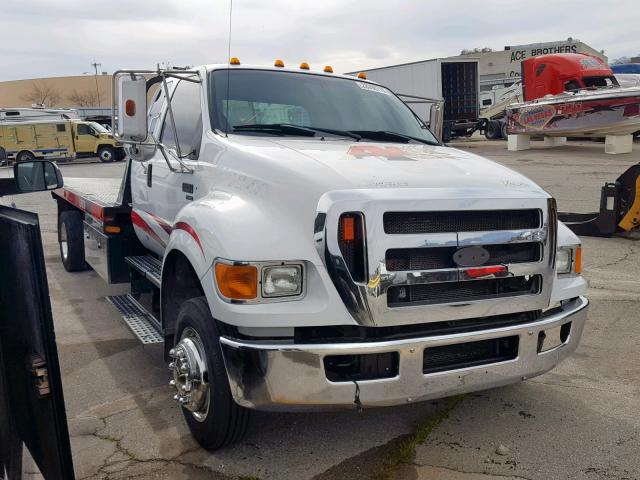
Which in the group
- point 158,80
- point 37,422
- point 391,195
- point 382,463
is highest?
point 158,80

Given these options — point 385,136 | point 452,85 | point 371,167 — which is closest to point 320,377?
point 371,167

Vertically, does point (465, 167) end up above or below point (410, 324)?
above

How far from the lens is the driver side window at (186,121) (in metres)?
4.22

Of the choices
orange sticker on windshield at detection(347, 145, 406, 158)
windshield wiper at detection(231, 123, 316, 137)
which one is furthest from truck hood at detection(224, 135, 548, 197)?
windshield wiper at detection(231, 123, 316, 137)

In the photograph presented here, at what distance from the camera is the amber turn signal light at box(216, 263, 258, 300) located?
9.54 feet

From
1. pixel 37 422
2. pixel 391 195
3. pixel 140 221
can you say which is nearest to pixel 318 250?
pixel 391 195

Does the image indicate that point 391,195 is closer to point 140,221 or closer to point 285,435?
point 285,435

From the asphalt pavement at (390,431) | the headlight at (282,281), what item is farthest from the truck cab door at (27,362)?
the headlight at (282,281)

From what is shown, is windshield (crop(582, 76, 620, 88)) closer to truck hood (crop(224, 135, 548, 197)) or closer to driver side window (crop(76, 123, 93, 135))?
truck hood (crop(224, 135, 548, 197))

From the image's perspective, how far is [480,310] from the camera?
3.13m

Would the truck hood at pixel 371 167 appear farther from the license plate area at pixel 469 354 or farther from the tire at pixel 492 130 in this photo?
the tire at pixel 492 130

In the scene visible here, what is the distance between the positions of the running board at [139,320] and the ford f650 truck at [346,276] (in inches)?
2.4

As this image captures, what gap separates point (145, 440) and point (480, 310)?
200cm

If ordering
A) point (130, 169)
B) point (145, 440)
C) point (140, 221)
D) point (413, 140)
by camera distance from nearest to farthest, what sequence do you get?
point (145, 440), point (413, 140), point (140, 221), point (130, 169)
